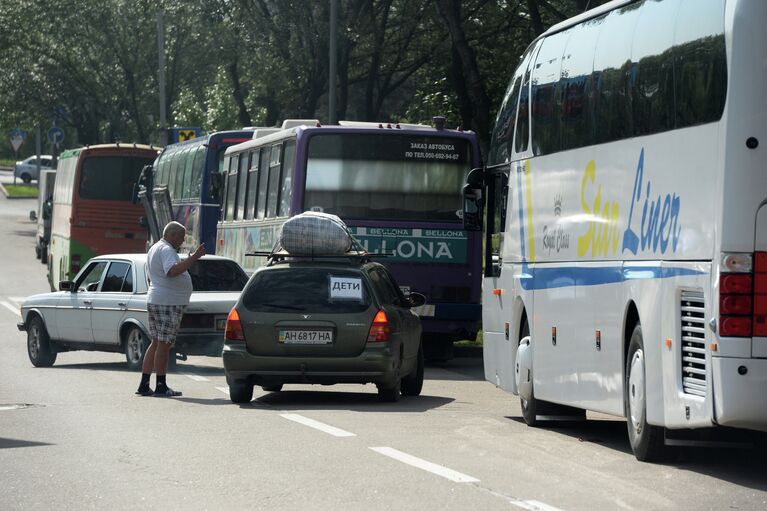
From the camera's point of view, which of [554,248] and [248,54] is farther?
[248,54]

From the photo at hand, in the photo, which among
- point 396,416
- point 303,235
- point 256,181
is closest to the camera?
point 396,416

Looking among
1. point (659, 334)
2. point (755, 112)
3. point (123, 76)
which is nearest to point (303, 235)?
point (659, 334)

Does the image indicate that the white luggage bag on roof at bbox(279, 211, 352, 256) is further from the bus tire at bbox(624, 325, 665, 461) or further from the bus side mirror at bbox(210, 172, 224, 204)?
the bus side mirror at bbox(210, 172, 224, 204)

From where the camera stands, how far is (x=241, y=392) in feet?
52.4

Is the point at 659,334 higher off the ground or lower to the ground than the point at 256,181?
lower

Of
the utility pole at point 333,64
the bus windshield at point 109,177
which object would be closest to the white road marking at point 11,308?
the bus windshield at point 109,177

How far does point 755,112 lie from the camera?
30.8 feet

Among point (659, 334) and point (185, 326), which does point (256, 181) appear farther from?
point (659, 334)

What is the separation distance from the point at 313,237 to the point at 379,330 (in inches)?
67.3

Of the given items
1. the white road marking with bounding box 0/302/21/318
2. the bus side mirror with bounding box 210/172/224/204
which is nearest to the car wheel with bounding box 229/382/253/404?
the bus side mirror with bounding box 210/172/224/204

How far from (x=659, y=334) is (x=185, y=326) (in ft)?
34.3

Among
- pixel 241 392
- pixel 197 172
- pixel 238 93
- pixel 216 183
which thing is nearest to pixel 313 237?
pixel 241 392

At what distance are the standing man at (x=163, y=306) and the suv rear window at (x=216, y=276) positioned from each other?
413 cm

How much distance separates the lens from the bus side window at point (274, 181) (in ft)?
78.6
